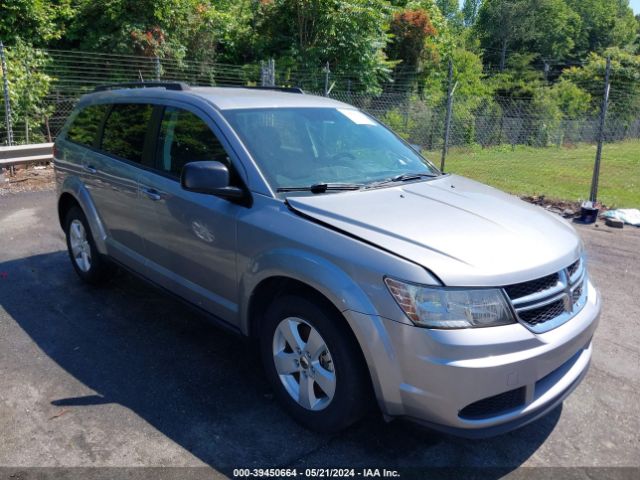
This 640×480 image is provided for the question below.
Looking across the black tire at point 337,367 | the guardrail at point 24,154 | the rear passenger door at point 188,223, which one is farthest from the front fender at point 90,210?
the guardrail at point 24,154

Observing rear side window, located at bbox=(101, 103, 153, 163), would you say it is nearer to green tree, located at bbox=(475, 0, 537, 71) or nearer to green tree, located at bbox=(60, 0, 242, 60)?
green tree, located at bbox=(60, 0, 242, 60)

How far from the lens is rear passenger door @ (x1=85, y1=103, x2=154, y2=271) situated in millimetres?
4285

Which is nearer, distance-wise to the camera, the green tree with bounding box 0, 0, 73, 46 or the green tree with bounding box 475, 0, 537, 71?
the green tree with bounding box 0, 0, 73, 46

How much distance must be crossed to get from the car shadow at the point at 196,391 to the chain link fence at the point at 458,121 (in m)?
6.71


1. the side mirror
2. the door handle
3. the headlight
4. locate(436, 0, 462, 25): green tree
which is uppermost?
locate(436, 0, 462, 25): green tree

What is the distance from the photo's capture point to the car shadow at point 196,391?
295 cm

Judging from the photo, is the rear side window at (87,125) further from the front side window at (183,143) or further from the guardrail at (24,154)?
the guardrail at (24,154)

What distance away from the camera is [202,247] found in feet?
11.8

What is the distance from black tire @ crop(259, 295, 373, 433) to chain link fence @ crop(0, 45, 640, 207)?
6.99 metres

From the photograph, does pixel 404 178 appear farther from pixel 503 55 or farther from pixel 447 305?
pixel 503 55

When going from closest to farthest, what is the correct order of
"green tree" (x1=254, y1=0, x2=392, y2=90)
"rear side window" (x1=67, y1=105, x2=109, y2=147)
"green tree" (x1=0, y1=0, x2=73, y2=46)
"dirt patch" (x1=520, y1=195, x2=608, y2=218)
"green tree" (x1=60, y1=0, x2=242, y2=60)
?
"rear side window" (x1=67, y1=105, x2=109, y2=147), "dirt patch" (x1=520, y1=195, x2=608, y2=218), "green tree" (x1=0, y1=0, x2=73, y2=46), "green tree" (x1=60, y1=0, x2=242, y2=60), "green tree" (x1=254, y1=0, x2=392, y2=90)

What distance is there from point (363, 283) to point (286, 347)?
807 mm

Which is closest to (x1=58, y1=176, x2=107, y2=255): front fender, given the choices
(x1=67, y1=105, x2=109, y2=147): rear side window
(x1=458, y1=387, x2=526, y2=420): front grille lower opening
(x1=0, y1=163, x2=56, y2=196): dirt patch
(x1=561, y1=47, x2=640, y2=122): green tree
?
(x1=67, y1=105, x2=109, y2=147): rear side window

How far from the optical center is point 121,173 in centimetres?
439
